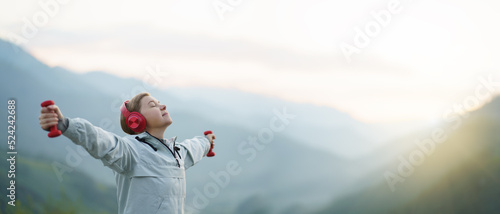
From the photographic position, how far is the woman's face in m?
2.23

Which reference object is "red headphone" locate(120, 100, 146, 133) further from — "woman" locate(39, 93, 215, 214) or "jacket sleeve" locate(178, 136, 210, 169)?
"jacket sleeve" locate(178, 136, 210, 169)

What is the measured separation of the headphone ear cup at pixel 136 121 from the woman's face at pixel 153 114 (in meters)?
0.02

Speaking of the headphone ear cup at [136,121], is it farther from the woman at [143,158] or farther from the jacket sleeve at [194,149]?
the jacket sleeve at [194,149]

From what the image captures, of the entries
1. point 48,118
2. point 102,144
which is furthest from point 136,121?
point 48,118

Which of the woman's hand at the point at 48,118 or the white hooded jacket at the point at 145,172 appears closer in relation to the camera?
the woman's hand at the point at 48,118

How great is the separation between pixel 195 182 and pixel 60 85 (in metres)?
1.39

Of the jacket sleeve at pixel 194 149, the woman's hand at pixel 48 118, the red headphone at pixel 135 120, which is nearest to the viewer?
the woman's hand at pixel 48 118

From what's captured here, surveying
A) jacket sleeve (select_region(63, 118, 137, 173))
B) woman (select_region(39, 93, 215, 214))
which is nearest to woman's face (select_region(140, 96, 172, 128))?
woman (select_region(39, 93, 215, 214))

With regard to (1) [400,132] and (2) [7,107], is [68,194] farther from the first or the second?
(1) [400,132]

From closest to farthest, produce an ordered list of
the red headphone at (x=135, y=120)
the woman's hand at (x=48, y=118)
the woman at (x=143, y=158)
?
the woman's hand at (x=48, y=118), the woman at (x=143, y=158), the red headphone at (x=135, y=120)

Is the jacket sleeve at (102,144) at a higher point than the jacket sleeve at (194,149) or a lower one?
lower

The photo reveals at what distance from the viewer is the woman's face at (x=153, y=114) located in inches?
87.9

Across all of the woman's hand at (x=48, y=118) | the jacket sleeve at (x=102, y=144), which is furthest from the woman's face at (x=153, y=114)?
the woman's hand at (x=48, y=118)

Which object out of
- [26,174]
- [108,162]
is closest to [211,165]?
[26,174]
